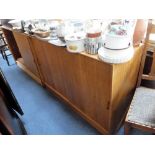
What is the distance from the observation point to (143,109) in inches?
43.0

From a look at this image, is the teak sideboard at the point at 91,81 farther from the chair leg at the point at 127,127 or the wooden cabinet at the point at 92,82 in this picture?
the chair leg at the point at 127,127

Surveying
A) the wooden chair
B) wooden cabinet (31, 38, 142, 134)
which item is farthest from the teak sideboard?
the wooden chair

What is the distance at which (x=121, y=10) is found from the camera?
607 millimetres

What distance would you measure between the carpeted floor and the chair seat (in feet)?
1.22

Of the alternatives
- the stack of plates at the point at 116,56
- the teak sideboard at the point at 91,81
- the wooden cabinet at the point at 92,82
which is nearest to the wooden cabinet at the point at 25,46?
the teak sideboard at the point at 91,81

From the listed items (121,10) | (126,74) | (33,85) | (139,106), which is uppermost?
(121,10)

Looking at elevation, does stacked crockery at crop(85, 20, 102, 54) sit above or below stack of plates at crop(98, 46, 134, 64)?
above

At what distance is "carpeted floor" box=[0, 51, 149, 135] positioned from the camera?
5.05ft

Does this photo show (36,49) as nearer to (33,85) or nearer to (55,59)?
(55,59)

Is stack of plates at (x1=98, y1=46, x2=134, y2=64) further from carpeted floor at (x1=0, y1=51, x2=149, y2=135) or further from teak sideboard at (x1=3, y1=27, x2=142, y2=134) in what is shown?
carpeted floor at (x1=0, y1=51, x2=149, y2=135)
